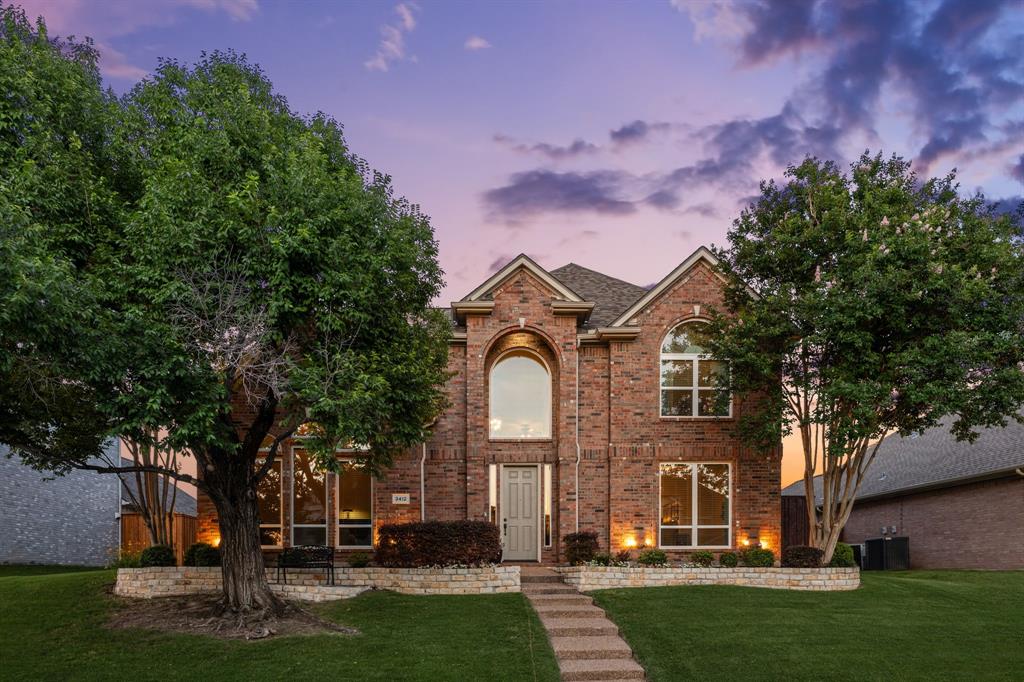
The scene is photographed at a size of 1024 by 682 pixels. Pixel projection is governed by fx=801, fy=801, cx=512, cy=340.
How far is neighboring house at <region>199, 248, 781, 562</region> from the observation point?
65.0ft

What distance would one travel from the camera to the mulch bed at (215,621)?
13.6 meters

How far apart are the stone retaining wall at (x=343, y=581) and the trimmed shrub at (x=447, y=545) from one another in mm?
210

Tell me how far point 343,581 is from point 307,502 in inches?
137

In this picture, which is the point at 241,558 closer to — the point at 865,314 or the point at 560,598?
the point at 560,598

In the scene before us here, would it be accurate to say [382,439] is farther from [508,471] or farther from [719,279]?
[719,279]

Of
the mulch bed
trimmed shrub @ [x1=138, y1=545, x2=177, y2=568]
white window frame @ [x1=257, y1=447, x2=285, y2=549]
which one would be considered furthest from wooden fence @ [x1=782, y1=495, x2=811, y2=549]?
trimmed shrub @ [x1=138, y1=545, x2=177, y2=568]

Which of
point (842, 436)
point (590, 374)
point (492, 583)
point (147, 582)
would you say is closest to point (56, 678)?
point (147, 582)

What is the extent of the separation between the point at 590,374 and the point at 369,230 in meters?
8.79

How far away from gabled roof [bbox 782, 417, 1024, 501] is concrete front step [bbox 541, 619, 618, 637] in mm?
11172

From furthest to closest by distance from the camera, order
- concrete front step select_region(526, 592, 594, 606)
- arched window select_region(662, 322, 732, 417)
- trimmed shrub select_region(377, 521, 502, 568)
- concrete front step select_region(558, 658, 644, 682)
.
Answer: arched window select_region(662, 322, 732, 417), trimmed shrub select_region(377, 521, 502, 568), concrete front step select_region(526, 592, 594, 606), concrete front step select_region(558, 658, 644, 682)

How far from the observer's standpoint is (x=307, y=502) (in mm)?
20047

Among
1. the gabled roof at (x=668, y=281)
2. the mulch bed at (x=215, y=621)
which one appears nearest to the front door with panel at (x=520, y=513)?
the gabled roof at (x=668, y=281)

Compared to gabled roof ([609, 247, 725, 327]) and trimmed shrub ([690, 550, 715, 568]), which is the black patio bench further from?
A: gabled roof ([609, 247, 725, 327])

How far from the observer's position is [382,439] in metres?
13.4
